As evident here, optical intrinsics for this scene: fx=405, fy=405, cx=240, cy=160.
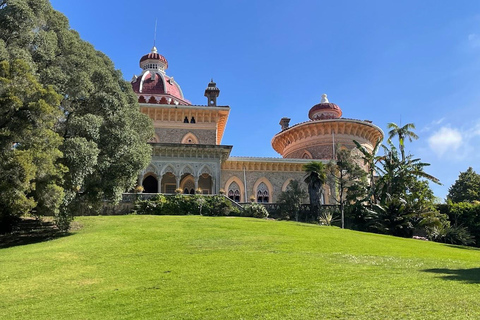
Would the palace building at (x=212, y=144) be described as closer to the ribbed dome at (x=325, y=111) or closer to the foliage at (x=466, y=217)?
the ribbed dome at (x=325, y=111)

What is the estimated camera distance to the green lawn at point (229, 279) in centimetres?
682

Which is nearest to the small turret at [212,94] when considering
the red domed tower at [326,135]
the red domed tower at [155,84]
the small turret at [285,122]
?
the red domed tower at [155,84]

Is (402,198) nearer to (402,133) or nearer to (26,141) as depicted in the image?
(402,133)

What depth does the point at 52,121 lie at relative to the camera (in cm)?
1496

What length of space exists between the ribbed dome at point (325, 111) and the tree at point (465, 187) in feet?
52.2

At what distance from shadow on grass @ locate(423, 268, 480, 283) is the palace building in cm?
2092

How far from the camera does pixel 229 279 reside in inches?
363

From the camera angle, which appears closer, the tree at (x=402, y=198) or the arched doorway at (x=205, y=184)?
the tree at (x=402, y=198)

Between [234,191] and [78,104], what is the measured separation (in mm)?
20454

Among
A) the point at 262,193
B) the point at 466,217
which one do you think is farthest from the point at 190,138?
the point at 466,217

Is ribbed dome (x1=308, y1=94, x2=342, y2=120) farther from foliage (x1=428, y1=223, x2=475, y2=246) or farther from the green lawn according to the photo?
the green lawn

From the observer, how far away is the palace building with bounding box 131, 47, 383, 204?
3275 cm

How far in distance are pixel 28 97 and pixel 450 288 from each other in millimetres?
14319

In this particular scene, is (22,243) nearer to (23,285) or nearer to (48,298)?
(23,285)
